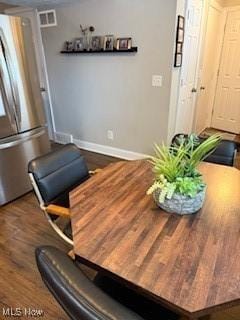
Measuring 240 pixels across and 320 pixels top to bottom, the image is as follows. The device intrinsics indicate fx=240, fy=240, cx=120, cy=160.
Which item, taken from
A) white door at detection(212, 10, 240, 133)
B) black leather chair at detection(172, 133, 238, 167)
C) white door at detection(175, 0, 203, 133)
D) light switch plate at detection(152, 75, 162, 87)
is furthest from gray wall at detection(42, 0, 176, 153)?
white door at detection(212, 10, 240, 133)

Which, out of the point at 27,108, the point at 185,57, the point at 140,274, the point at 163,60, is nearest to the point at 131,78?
the point at 163,60

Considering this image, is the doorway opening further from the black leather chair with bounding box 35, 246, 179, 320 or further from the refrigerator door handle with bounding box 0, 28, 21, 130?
the black leather chair with bounding box 35, 246, 179, 320

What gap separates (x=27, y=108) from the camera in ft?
8.67

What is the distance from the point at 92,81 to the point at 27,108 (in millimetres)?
1284

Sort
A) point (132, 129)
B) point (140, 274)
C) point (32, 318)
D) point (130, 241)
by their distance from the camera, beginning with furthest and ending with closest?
point (132, 129)
point (32, 318)
point (130, 241)
point (140, 274)

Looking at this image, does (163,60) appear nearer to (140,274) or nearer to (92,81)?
(92,81)

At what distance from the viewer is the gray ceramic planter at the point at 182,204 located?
3.74 feet

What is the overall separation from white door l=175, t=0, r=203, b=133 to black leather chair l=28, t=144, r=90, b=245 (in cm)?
210

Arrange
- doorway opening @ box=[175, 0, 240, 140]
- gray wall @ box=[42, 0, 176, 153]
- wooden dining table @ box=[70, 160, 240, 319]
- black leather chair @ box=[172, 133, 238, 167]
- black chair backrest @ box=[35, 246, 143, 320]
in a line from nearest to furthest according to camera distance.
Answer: black chair backrest @ box=[35, 246, 143, 320] < wooden dining table @ box=[70, 160, 240, 319] < black leather chair @ box=[172, 133, 238, 167] < gray wall @ box=[42, 0, 176, 153] < doorway opening @ box=[175, 0, 240, 140]

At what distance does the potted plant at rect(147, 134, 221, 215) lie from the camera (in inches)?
44.4

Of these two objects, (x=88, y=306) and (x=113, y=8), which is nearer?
(x=88, y=306)

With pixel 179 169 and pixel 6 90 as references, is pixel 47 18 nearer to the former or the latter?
pixel 6 90

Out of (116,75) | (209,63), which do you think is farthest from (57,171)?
(209,63)

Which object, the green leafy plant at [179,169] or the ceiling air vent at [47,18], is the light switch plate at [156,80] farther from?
the green leafy plant at [179,169]
